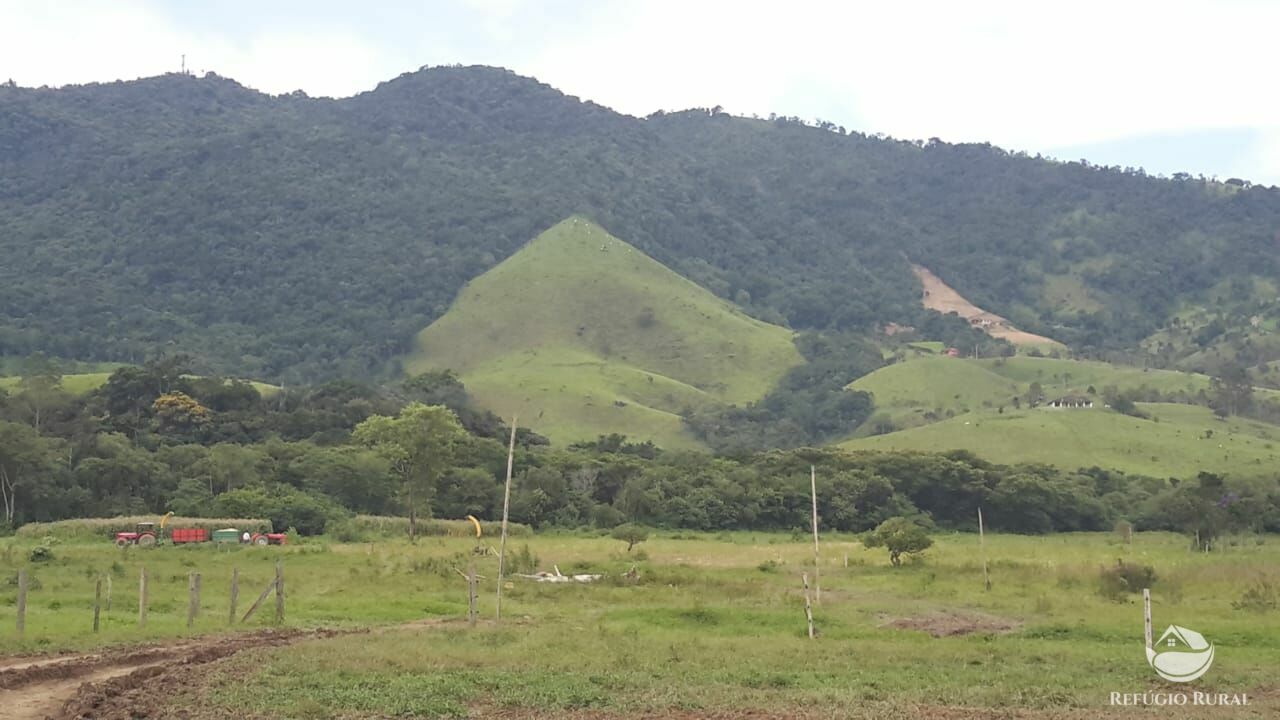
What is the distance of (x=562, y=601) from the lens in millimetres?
36406

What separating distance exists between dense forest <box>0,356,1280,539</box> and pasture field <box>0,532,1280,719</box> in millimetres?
17110

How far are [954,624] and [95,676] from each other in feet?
63.3

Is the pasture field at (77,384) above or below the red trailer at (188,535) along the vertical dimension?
above

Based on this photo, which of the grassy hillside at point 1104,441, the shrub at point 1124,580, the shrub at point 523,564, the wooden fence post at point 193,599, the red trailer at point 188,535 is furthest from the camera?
the grassy hillside at point 1104,441

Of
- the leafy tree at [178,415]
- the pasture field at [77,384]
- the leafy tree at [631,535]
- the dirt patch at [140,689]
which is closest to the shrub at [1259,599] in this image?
the dirt patch at [140,689]

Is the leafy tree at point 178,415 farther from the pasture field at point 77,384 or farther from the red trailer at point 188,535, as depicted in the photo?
the red trailer at point 188,535

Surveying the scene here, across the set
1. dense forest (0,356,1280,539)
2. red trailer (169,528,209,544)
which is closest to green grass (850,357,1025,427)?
dense forest (0,356,1280,539)

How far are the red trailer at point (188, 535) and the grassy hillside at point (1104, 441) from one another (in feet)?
267

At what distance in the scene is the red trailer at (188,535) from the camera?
5355 cm

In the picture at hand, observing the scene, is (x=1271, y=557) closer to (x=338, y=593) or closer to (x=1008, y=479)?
(x=338, y=593)

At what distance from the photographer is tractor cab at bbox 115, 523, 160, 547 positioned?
52156 mm

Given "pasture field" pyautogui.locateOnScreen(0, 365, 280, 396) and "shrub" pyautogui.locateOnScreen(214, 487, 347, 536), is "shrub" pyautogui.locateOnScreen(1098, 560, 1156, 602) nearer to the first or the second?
"shrub" pyautogui.locateOnScreen(214, 487, 347, 536)

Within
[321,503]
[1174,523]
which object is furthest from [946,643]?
[1174,523]

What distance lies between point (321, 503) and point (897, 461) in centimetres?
4477
